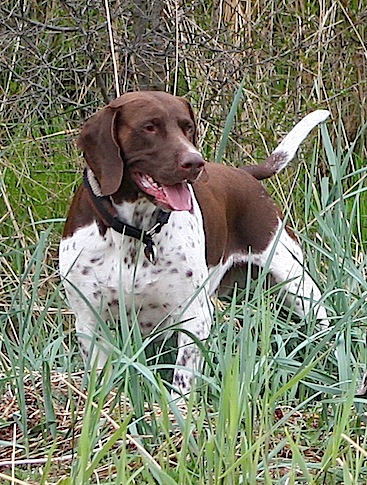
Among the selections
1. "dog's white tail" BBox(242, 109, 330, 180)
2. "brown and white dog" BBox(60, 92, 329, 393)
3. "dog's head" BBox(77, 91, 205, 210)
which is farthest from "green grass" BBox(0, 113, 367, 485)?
"dog's white tail" BBox(242, 109, 330, 180)

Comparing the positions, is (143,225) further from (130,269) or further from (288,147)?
(288,147)

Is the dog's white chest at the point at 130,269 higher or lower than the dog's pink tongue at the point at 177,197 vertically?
lower

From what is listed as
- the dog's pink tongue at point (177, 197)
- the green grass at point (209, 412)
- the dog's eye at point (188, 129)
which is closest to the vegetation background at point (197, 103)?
the green grass at point (209, 412)

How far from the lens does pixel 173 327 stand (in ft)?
10.4

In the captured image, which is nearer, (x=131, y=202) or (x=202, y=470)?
(x=202, y=470)

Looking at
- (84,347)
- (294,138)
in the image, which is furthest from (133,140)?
(294,138)

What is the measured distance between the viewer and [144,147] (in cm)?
378

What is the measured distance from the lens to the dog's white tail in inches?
190

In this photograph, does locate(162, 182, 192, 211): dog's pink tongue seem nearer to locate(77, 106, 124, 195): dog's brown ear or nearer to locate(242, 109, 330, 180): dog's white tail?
locate(77, 106, 124, 195): dog's brown ear

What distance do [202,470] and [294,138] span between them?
255 centimetres

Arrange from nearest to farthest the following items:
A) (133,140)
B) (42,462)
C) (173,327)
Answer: (42,462)
(173,327)
(133,140)

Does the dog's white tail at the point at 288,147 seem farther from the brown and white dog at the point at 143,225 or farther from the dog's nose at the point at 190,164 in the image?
the dog's nose at the point at 190,164

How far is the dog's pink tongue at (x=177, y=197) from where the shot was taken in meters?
3.71

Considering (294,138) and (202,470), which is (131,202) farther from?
(202,470)
